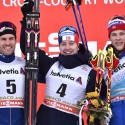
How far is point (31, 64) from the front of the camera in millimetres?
3639

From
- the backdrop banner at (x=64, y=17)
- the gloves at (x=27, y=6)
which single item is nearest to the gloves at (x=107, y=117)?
the gloves at (x=27, y=6)

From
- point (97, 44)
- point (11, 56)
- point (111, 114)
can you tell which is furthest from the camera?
point (97, 44)

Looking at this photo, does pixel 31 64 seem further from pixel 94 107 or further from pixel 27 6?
pixel 94 107

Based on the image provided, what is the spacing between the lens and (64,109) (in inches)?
144

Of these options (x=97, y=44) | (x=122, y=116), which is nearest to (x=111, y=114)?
(x=122, y=116)

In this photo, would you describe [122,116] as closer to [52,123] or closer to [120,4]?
[52,123]

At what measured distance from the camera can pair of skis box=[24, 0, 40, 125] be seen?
3.64 metres

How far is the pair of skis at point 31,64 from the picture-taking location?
3639 millimetres

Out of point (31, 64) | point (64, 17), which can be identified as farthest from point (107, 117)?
point (64, 17)

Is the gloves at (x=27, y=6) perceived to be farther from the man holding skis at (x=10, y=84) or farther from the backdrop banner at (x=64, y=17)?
the backdrop banner at (x=64, y=17)

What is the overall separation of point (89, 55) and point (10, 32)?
2.03 ft

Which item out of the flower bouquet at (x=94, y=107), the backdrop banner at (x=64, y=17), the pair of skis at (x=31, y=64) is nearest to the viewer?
the flower bouquet at (x=94, y=107)

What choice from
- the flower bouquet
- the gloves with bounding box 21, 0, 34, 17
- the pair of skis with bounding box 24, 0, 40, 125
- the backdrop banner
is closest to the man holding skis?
the pair of skis with bounding box 24, 0, 40, 125

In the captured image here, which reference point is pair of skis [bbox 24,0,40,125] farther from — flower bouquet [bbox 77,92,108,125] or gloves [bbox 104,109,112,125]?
gloves [bbox 104,109,112,125]
